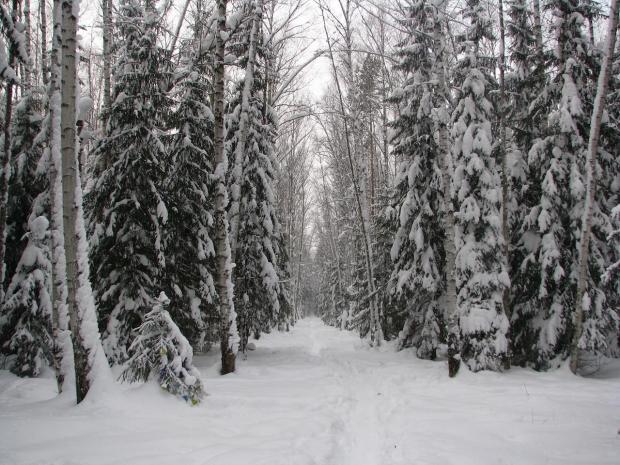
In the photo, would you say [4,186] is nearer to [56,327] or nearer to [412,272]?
[56,327]

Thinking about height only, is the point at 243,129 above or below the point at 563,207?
above

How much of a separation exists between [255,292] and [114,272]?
13.4 feet

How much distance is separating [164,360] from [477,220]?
8.06m

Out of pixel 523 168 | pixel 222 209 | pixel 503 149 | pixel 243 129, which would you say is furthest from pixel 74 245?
pixel 523 168

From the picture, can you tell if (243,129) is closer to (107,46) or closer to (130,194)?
(130,194)

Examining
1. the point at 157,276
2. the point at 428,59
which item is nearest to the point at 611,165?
the point at 428,59

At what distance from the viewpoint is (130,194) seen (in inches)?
365

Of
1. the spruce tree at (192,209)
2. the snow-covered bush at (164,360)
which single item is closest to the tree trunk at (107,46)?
the spruce tree at (192,209)

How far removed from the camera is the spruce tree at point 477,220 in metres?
9.73

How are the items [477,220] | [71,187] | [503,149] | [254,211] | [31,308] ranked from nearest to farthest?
[71,187] < [31,308] < [477,220] < [503,149] < [254,211]

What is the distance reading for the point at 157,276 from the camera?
9.72 m

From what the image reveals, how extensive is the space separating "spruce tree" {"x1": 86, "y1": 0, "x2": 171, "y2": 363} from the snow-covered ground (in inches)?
86.9

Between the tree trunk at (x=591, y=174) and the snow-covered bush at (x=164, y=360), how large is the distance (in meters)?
8.80

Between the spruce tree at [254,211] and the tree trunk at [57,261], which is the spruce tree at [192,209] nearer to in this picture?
the spruce tree at [254,211]
